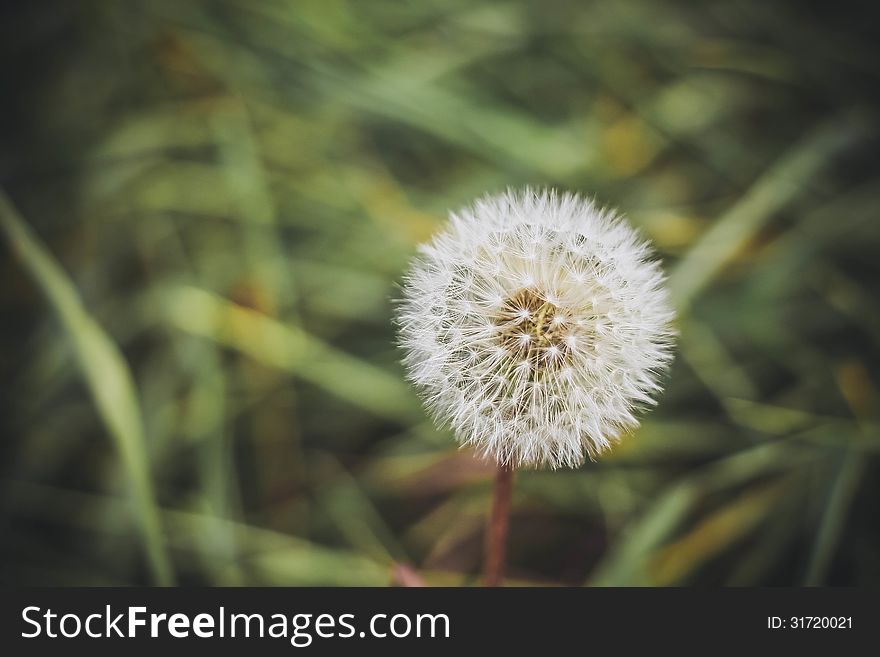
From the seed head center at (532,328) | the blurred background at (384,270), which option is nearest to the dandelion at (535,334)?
the seed head center at (532,328)

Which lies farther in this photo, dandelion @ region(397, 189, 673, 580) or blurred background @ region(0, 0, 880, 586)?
blurred background @ region(0, 0, 880, 586)

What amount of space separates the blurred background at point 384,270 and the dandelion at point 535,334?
43 cm

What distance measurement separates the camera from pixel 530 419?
62 centimetres

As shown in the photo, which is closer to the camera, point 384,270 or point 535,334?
point 535,334

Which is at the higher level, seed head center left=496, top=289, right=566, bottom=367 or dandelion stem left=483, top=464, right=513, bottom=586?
seed head center left=496, top=289, right=566, bottom=367

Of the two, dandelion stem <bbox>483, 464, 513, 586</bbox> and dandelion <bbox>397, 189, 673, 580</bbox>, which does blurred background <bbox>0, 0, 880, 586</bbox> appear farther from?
dandelion <bbox>397, 189, 673, 580</bbox>

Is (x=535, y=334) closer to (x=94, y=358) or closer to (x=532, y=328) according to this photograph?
(x=532, y=328)

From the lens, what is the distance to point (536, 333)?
2.14ft

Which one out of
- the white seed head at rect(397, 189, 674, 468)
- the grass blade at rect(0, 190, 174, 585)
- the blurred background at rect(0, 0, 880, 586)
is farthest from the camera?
the blurred background at rect(0, 0, 880, 586)

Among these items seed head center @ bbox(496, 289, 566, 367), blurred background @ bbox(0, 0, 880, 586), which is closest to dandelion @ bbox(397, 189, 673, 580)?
seed head center @ bbox(496, 289, 566, 367)

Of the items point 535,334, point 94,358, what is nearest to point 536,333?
point 535,334

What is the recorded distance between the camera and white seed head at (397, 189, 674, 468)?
623 mm

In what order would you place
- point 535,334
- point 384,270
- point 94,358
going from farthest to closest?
point 384,270 → point 94,358 → point 535,334

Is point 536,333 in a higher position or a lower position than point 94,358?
lower
